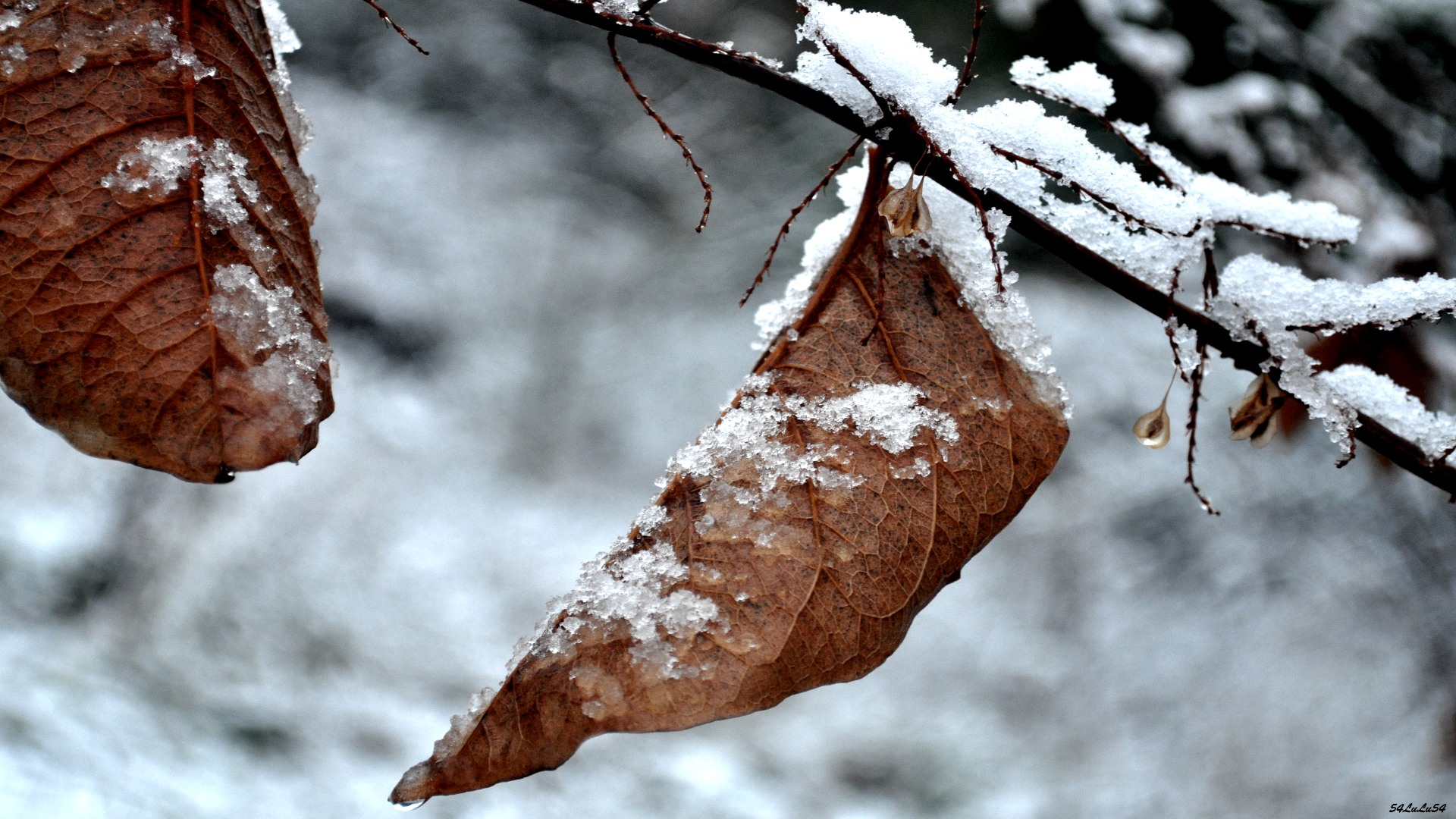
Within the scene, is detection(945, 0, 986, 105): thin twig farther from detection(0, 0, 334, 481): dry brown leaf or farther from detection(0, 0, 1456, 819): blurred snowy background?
detection(0, 0, 1456, 819): blurred snowy background

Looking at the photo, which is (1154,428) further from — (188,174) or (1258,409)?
(188,174)

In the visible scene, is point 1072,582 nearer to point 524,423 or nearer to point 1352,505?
point 1352,505

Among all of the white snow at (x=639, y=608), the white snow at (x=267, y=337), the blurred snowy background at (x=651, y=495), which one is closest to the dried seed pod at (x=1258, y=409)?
the white snow at (x=639, y=608)

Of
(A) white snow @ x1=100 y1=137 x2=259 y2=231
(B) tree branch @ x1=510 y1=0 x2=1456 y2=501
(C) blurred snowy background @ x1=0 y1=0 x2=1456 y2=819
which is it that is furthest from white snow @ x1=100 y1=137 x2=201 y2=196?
(C) blurred snowy background @ x1=0 y1=0 x2=1456 y2=819

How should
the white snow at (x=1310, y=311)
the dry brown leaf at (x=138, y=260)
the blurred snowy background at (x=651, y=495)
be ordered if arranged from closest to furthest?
the dry brown leaf at (x=138, y=260) → the white snow at (x=1310, y=311) → the blurred snowy background at (x=651, y=495)

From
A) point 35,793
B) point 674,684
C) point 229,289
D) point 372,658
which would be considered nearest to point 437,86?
point 372,658

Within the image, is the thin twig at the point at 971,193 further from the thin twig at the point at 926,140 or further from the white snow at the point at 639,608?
the white snow at the point at 639,608
